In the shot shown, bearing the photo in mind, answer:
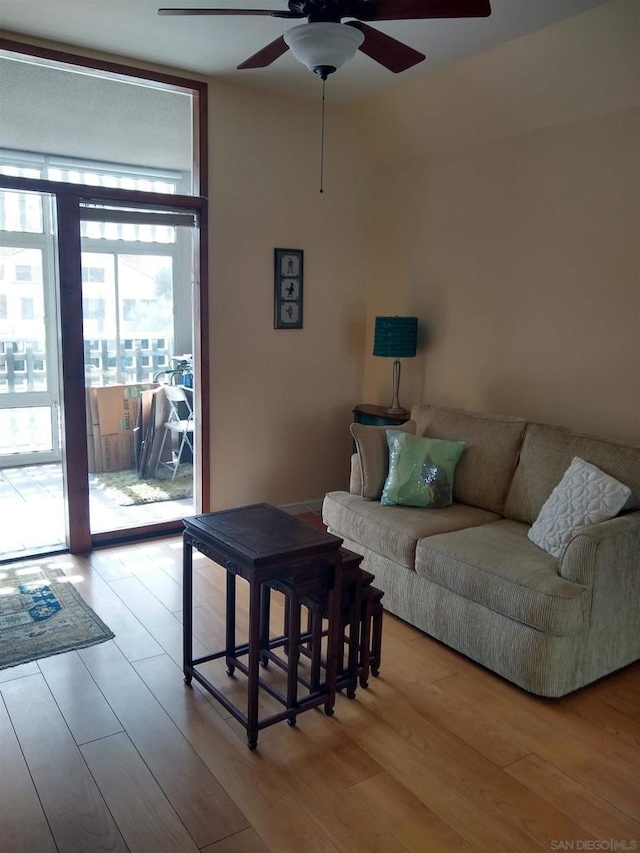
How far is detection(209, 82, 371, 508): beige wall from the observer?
423 cm

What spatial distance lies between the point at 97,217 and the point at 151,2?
1181 millimetres

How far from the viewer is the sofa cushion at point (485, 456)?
11.4ft

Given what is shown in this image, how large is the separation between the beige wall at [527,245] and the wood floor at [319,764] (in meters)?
1.58

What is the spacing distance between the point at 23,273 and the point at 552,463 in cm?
399

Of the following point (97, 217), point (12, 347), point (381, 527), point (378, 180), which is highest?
point (378, 180)

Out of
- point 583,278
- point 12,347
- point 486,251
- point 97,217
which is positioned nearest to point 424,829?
point 583,278

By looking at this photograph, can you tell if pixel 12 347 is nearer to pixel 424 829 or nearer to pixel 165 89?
pixel 165 89

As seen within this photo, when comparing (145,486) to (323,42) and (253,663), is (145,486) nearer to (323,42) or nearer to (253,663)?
(253,663)

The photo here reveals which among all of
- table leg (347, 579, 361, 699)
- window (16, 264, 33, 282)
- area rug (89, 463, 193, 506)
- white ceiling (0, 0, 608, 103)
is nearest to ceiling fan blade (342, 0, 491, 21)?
white ceiling (0, 0, 608, 103)

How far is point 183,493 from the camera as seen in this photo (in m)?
4.77

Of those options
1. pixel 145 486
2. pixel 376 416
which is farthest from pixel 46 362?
pixel 376 416

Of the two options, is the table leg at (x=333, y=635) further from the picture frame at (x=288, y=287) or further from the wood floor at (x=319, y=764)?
the picture frame at (x=288, y=287)

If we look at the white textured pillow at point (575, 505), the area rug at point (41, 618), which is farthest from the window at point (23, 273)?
the white textured pillow at point (575, 505)

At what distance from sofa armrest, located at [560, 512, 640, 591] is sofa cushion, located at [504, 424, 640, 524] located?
21 centimetres
